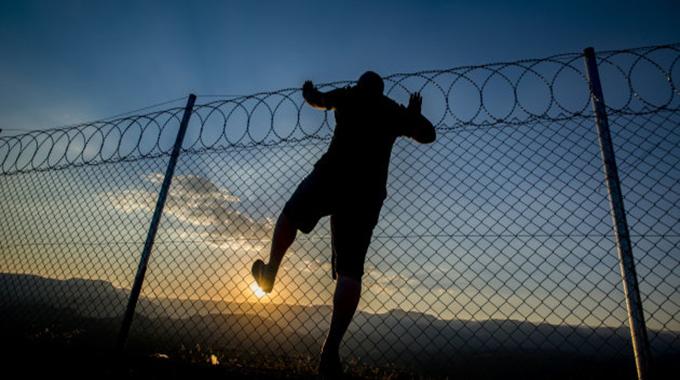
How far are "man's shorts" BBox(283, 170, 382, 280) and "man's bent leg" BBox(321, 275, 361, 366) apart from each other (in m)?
0.07

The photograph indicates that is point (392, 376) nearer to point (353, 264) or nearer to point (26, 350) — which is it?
point (353, 264)

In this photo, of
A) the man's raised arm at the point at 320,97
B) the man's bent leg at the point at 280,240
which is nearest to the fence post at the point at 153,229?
the man's bent leg at the point at 280,240

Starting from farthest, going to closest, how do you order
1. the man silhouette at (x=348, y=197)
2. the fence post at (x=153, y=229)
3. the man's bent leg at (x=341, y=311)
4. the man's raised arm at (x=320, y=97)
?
the fence post at (x=153, y=229) < the man's raised arm at (x=320, y=97) < the man silhouette at (x=348, y=197) < the man's bent leg at (x=341, y=311)

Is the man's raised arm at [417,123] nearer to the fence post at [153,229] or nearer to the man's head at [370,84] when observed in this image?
the man's head at [370,84]

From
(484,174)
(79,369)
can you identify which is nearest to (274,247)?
(79,369)

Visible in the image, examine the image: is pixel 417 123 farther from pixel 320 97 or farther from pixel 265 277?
pixel 265 277

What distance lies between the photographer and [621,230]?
8.15 ft

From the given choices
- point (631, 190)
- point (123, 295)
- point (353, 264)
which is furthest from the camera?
point (123, 295)

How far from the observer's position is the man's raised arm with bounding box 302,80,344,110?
257 cm

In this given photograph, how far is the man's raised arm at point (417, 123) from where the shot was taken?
2430mm

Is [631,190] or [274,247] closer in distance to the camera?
[274,247]

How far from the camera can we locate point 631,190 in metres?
2.70

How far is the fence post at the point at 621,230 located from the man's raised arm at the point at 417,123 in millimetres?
1464

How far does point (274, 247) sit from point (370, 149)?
0.90m
